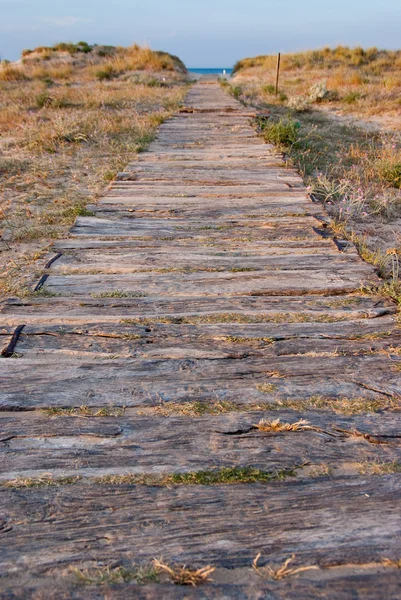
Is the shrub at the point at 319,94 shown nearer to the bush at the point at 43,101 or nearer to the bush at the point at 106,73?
the bush at the point at 43,101

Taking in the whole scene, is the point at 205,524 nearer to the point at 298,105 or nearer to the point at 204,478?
the point at 204,478

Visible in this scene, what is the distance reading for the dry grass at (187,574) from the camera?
4.19 feet

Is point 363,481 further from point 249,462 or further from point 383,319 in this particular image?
point 383,319

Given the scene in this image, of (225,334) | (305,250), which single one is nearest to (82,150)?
(305,250)

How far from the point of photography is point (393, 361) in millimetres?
2264

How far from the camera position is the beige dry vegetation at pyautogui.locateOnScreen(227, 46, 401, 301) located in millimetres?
4789

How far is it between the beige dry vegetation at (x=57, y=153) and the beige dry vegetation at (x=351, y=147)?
235cm

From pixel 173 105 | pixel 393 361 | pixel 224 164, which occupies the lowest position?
pixel 393 361

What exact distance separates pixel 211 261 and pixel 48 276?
3.64 feet

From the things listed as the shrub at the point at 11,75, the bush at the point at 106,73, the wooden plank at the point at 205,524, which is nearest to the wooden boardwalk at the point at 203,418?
the wooden plank at the point at 205,524

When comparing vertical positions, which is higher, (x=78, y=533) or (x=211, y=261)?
(x=211, y=261)

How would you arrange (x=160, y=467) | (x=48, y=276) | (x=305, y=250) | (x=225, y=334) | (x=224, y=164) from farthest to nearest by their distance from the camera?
(x=224, y=164)
(x=305, y=250)
(x=48, y=276)
(x=225, y=334)
(x=160, y=467)

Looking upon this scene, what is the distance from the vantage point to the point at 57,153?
7.73 m

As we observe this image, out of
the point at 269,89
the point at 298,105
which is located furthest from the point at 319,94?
the point at 269,89
